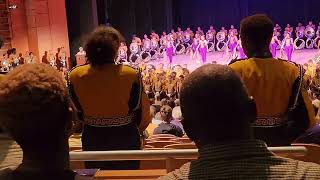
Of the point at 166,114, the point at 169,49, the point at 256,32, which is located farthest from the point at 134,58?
the point at 256,32

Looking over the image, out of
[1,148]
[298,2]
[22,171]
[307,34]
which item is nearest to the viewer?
[22,171]

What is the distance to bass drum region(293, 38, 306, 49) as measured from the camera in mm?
18578

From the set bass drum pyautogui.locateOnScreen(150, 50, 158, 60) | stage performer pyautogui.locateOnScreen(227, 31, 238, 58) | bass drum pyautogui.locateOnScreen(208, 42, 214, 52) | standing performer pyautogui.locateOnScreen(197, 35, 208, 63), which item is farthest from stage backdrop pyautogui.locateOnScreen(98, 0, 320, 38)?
stage performer pyautogui.locateOnScreen(227, 31, 238, 58)

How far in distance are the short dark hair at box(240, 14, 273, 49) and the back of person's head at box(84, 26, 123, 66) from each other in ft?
2.58

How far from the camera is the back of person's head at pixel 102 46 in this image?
319 centimetres

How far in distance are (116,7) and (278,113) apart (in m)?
17.1

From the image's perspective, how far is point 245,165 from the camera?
4.48 feet

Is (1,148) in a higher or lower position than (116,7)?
lower

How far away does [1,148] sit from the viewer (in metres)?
1.83

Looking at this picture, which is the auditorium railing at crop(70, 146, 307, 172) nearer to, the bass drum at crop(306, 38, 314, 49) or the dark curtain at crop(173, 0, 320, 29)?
the bass drum at crop(306, 38, 314, 49)

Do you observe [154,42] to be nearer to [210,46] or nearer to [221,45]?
[210,46]

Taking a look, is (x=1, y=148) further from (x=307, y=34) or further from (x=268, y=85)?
(x=307, y=34)

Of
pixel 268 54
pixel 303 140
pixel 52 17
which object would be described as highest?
pixel 52 17

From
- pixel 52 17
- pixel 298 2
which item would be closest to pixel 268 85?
pixel 52 17
